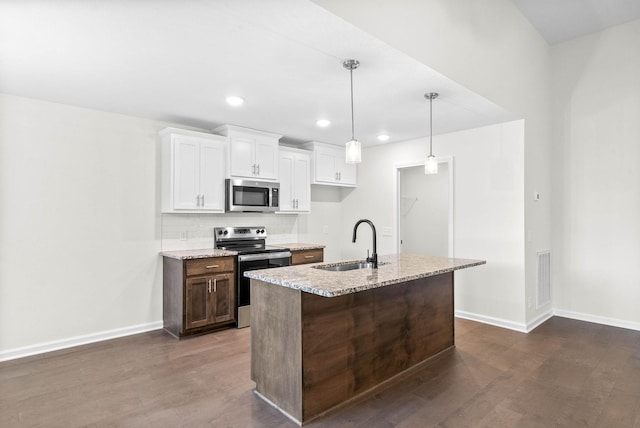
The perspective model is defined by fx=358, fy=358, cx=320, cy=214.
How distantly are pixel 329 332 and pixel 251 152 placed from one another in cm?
280

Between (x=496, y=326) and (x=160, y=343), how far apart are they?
3743 mm

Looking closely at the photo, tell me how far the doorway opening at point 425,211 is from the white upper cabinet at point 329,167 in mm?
832

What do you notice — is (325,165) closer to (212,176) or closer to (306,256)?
(306,256)

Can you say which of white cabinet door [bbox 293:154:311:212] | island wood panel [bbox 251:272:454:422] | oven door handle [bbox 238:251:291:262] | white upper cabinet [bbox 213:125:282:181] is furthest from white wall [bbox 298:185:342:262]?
island wood panel [bbox 251:272:454:422]

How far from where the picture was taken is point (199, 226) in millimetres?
4438

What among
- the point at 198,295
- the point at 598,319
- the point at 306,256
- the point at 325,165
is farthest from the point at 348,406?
the point at 598,319

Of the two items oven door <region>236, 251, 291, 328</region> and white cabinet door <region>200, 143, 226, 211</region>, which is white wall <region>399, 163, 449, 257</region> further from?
white cabinet door <region>200, 143, 226, 211</region>

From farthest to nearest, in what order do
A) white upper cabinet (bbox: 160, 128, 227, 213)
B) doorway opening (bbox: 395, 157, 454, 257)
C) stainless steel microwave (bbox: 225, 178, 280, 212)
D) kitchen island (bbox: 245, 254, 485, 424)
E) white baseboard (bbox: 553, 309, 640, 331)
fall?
doorway opening (bbox: 395, 157, 454, 257)
stainless steel microwave (bbox: 225, 178, 280, 212)
white baseboard (bbox: 553, 309, 640, 331)
white upper cabinet (bbox: 160, 128, 227, 213)
kitchen island (bbox: 245, 254, 485, 424)

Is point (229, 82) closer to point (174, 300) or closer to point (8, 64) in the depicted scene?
point (8, 64)

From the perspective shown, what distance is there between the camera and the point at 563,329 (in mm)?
4148

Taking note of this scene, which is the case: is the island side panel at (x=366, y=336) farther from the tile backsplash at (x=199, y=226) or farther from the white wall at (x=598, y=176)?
the tile backsplash at (x=199, y=226)

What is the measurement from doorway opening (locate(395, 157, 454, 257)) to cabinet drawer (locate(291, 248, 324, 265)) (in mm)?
1442

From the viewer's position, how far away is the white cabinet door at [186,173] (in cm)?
396

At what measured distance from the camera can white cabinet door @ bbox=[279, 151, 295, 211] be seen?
5004mm
